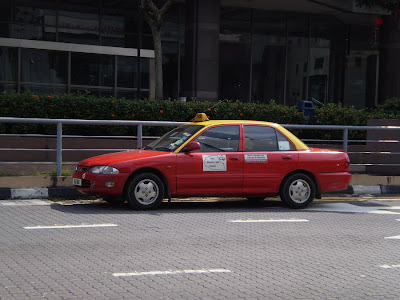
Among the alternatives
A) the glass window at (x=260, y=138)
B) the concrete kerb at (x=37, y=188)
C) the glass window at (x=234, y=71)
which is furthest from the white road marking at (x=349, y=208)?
the glass window at (x=234, y=71)

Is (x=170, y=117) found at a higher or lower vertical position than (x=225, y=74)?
lower

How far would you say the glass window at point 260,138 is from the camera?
34.9ft

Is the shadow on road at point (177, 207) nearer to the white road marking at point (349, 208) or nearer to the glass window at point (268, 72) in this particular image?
the white road marking at point (349, 208)

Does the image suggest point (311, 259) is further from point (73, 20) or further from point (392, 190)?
point (73, 20)

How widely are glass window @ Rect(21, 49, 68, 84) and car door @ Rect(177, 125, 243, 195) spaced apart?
14.1 metres

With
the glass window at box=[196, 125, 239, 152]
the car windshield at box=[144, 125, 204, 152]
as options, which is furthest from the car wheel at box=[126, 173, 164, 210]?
the glass window at box=[196, 125, 239, 152]

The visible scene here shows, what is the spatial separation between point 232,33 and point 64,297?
21.2m

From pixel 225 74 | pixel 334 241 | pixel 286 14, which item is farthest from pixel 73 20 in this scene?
pixel 334 241

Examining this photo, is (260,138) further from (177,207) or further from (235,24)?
(235,24)

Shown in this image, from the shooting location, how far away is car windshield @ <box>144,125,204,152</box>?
33.9ft

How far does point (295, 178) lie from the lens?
35.3 ft

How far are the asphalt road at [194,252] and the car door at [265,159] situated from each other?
18.7 inches

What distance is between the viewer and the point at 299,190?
35.4ft

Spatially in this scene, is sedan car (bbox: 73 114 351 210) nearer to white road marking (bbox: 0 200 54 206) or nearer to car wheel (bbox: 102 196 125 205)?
car wheel (bbox: 102 196 125 205)
